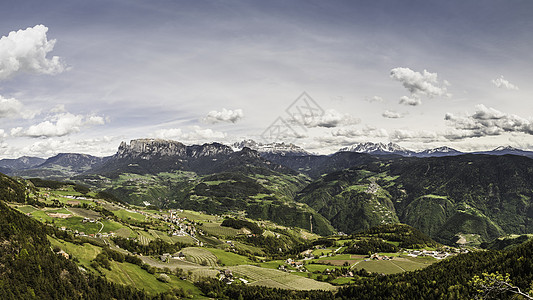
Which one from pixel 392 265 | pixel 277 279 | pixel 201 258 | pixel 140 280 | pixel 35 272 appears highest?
pixel 35 272

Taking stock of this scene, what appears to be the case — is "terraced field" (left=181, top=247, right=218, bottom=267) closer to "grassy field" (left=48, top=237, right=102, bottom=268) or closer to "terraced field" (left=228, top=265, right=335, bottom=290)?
"terraced field" (left=228, top=265, right=335, bottom=290)

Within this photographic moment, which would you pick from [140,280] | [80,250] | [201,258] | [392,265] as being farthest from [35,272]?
[392,265]

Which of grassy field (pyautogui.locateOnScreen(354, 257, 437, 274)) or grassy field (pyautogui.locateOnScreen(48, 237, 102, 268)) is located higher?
grassy field (pyautogui.locateOnScreen(48, 237, 102, 268))

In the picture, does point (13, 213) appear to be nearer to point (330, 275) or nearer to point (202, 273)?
point (202, 273)

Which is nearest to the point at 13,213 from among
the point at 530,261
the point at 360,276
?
the point at 530,261

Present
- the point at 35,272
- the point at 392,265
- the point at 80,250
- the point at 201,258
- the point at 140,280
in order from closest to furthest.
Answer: the point at 35,272 < the point at 80,250 < the point at 140,280 < the point at 201,258 < the point at 392,265

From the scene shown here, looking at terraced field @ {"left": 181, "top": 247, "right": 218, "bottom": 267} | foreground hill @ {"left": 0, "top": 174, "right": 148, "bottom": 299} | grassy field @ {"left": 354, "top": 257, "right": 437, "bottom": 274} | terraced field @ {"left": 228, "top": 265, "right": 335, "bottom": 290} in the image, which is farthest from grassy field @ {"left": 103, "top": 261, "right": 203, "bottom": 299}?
grassy field @ {"left": 354, "top": 257, "right": 437, "bottom": 274}

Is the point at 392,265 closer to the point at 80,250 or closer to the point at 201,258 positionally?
the point at 201,258

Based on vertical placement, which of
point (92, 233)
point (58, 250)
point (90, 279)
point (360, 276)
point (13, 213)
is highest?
point (13, 213)

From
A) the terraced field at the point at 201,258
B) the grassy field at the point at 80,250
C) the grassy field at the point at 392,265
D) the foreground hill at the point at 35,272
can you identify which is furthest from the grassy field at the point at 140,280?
the grassy field at the point at 392,265
